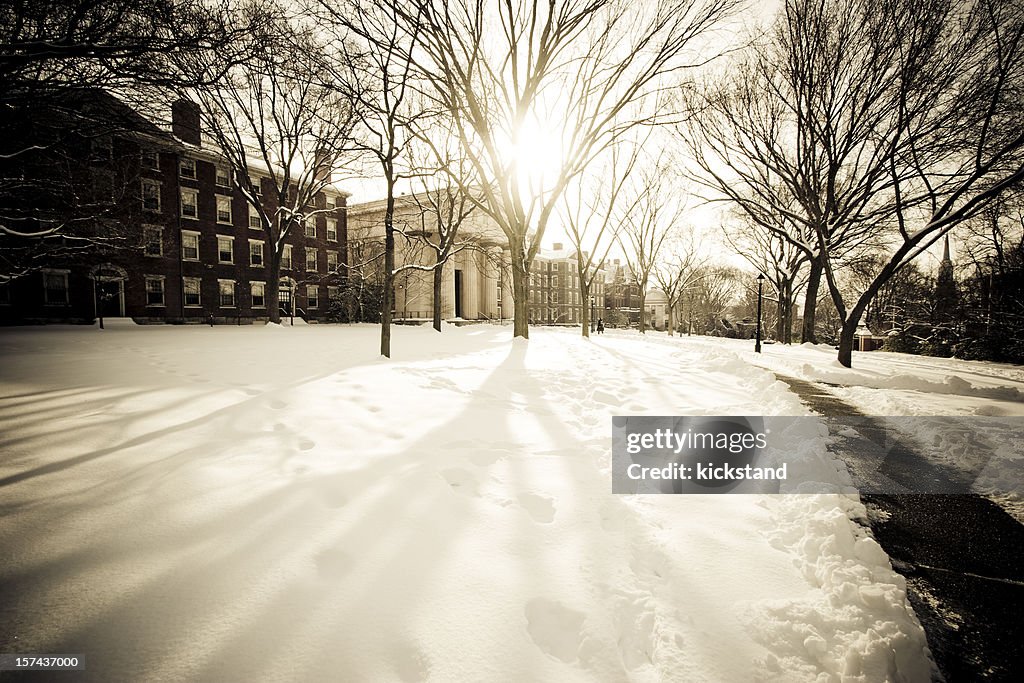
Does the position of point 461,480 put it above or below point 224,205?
below

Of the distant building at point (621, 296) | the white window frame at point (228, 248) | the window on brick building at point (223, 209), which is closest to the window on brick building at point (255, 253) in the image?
the white window frame at point (228, 248)

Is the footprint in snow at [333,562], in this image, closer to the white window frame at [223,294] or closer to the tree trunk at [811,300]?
the tree trunk at [811,300]

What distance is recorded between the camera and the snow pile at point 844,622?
5.58ft

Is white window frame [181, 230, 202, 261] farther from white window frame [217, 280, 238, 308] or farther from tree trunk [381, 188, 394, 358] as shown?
→ tree trunk [381, 188, 394, 358]

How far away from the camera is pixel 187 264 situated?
2633 centimetres

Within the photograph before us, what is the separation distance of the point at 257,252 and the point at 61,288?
35.4 ft

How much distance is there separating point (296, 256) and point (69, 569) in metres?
34.9

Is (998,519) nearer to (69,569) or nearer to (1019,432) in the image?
(1019,432)

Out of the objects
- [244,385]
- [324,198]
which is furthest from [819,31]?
[324,198]

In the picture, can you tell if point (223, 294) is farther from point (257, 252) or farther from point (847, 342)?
point (847, 342)

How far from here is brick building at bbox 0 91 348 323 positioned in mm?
20922

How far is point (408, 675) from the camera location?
150 centimetres

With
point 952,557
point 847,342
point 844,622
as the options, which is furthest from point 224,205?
point 952,557

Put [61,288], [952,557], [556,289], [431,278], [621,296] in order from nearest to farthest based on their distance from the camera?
[952,557] → [61,288] → [431,278] → [556,289] → [621,296]
